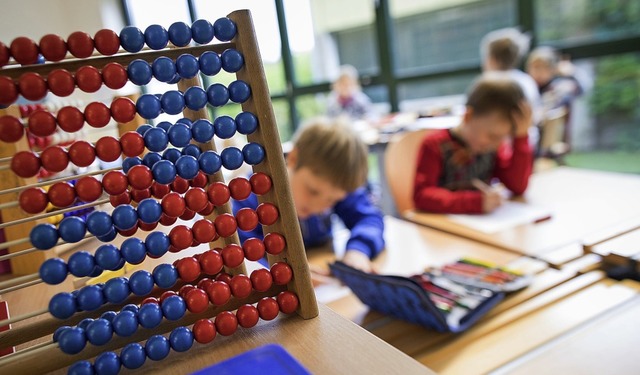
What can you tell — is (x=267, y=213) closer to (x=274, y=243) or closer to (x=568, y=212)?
(x=274, y=243)

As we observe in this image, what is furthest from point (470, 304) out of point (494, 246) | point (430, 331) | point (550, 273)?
point (494, 246)

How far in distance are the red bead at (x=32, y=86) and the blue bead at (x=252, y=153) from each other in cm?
26

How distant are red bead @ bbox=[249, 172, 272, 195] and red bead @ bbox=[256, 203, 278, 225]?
0.02 meters

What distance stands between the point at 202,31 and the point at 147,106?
127mm

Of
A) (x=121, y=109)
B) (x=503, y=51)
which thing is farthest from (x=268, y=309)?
(x=503, y=51)

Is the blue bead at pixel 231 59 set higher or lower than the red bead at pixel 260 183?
higher

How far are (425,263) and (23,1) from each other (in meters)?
5.15

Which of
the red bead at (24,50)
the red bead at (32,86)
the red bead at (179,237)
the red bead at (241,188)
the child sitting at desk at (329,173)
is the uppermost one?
the red bead at (24,50)

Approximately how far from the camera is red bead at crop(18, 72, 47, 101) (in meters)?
0.58

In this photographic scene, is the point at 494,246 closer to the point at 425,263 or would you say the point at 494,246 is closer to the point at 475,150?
the point at 425,263

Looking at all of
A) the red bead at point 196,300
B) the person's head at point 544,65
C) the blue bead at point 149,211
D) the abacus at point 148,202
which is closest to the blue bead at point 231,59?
the abacus at point 148,202

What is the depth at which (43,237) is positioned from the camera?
0.60 meters

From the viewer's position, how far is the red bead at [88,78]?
0.62 m

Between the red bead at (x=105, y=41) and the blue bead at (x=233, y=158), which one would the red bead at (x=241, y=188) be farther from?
the red bead at (x=105, y=41)
